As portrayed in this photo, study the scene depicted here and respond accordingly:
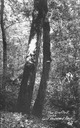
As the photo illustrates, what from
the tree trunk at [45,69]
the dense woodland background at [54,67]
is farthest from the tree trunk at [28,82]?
the tree trunk at [45,69]

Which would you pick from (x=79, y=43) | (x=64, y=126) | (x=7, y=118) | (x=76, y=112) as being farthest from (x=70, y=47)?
(x=7, y=118)

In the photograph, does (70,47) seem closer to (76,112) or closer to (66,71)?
(66,71)

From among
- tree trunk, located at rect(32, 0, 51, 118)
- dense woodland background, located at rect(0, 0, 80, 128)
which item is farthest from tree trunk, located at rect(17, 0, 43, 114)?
tree trunk, located at rect(32, 0, 51, 118)

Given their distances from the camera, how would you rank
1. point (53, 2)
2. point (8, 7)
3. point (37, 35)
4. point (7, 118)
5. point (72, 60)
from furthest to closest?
1. point (8, 7)
2. point (53, 2)
3. point (72, 60)
4. point (37, 35)
5. point (7, 118)

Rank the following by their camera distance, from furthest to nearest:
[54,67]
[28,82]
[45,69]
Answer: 1. [54,67]
2. [45,69]
3. [28,82]

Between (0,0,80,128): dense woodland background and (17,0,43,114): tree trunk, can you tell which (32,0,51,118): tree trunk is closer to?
(0,0,80,128): dense woodland background

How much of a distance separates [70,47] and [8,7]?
7.62 metres

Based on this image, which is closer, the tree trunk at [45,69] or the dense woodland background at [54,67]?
the dense woodland background at [54,67]

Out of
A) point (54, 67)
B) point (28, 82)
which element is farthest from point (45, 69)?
point (28, 82)

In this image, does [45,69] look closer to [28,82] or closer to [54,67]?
[54,67]

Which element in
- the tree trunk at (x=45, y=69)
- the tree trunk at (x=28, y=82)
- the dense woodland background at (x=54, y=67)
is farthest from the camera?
the tree trunk at (x=45, y=69)

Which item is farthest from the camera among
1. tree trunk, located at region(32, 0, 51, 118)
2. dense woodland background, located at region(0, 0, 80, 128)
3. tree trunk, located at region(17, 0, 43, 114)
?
tree trunk, located at region(32, 0, 51, 118)

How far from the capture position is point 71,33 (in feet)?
38.3

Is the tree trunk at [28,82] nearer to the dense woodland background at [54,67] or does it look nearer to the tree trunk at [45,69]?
the dense woodland background at [54,67]
